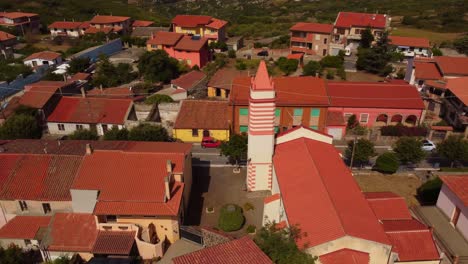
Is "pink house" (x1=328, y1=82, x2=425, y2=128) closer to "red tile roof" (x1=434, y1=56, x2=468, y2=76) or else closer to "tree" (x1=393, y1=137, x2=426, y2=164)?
"tree" (x1=393, y1=137, x2=426, y2=164)

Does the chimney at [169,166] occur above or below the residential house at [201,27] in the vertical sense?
below

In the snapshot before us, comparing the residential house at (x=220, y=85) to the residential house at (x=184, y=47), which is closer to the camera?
the residential house at (x=220, y=85)

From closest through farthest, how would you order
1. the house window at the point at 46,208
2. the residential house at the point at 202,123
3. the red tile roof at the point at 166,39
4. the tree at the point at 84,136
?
the house window at the point at 46,208 → the tree at the point at 84,136 → the residential house at the point at 202,123 → the red tile roof at the point at 166,39

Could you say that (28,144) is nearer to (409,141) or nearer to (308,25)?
(409,141)

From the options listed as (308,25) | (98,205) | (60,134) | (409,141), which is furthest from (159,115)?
(308,25)

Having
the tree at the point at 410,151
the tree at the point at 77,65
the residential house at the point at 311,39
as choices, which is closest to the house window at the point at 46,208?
the tree at the point at 410,151

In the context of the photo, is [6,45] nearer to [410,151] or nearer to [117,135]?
[117,135]

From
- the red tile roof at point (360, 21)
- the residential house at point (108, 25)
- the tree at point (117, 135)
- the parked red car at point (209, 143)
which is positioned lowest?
the parked red car at point (209, 143)

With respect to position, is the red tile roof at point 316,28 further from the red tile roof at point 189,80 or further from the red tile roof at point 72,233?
the red tile roof at point 72,233

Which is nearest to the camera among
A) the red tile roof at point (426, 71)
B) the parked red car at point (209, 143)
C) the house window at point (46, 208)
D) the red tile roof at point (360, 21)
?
the house window at point (46, 208)
